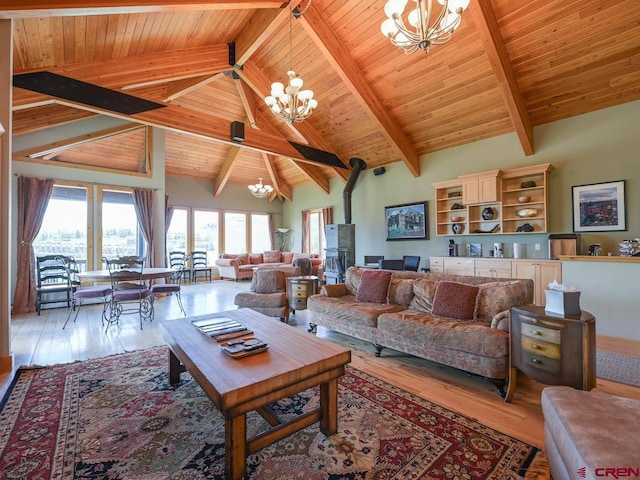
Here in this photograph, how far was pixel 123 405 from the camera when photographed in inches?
87.6

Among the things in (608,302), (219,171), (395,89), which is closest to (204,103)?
(219,171)

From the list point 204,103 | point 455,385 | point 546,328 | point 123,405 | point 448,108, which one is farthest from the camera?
point 204,103

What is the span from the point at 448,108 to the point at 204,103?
18.2 ft

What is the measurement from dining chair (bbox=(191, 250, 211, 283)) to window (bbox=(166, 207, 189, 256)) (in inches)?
20.8

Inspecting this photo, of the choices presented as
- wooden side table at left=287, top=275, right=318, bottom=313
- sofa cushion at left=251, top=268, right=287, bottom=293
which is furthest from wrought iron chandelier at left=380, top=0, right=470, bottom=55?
sofa cushion at left=251, top=268, right=287, bottom=293

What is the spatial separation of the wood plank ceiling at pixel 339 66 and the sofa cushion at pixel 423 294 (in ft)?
10.9

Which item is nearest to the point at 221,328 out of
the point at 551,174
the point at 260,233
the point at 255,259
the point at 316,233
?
the point at 551,174

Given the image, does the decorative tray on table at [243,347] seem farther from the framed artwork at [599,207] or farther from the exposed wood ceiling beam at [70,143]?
the exposed wood ceiling beam at [70,143]

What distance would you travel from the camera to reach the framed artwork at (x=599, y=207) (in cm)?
443

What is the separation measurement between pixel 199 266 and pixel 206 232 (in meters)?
1.21

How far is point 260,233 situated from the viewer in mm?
11391

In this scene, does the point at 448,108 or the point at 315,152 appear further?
the point at 315,152

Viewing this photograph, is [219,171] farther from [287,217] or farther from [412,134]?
[412,134]

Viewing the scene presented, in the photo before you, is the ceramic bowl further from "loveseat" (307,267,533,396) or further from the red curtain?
the red curtain
